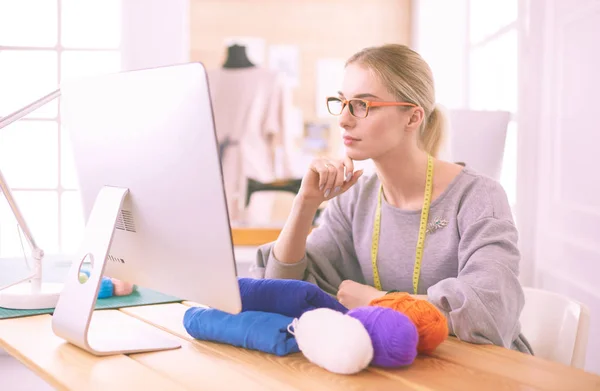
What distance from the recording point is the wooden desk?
1.01m

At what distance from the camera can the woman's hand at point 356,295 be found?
56.0 inches

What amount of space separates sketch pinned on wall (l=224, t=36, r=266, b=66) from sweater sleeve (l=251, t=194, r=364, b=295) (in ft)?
11.1

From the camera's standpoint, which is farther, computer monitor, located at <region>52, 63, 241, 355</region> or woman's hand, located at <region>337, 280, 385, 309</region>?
woman's hand, located at <region>337, 280, 385, 309</region>

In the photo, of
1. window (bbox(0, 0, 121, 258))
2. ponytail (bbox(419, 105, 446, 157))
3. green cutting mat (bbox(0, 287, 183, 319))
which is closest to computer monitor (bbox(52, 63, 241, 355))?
green cutting mat (bbox(0, 287, 183, 319))

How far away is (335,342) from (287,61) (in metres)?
4.20

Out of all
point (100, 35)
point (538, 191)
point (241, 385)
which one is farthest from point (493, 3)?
point (241, 385)

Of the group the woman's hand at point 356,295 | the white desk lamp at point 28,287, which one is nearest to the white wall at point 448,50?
the woman's hand at point 356,295

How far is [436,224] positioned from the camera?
1.59 metres

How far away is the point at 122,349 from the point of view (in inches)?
46.6

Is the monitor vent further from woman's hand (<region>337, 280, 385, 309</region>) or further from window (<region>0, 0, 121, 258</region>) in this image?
window (<region>0, 0, 121, 258</region>)

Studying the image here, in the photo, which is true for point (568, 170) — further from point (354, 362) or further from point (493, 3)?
point (354, 362)

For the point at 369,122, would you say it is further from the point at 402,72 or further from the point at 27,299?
the point at 27,299

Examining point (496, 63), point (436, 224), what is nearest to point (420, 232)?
point (436, 224)

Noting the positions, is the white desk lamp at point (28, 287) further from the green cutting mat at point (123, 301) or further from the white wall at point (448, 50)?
the white wall at point (448, 50)
